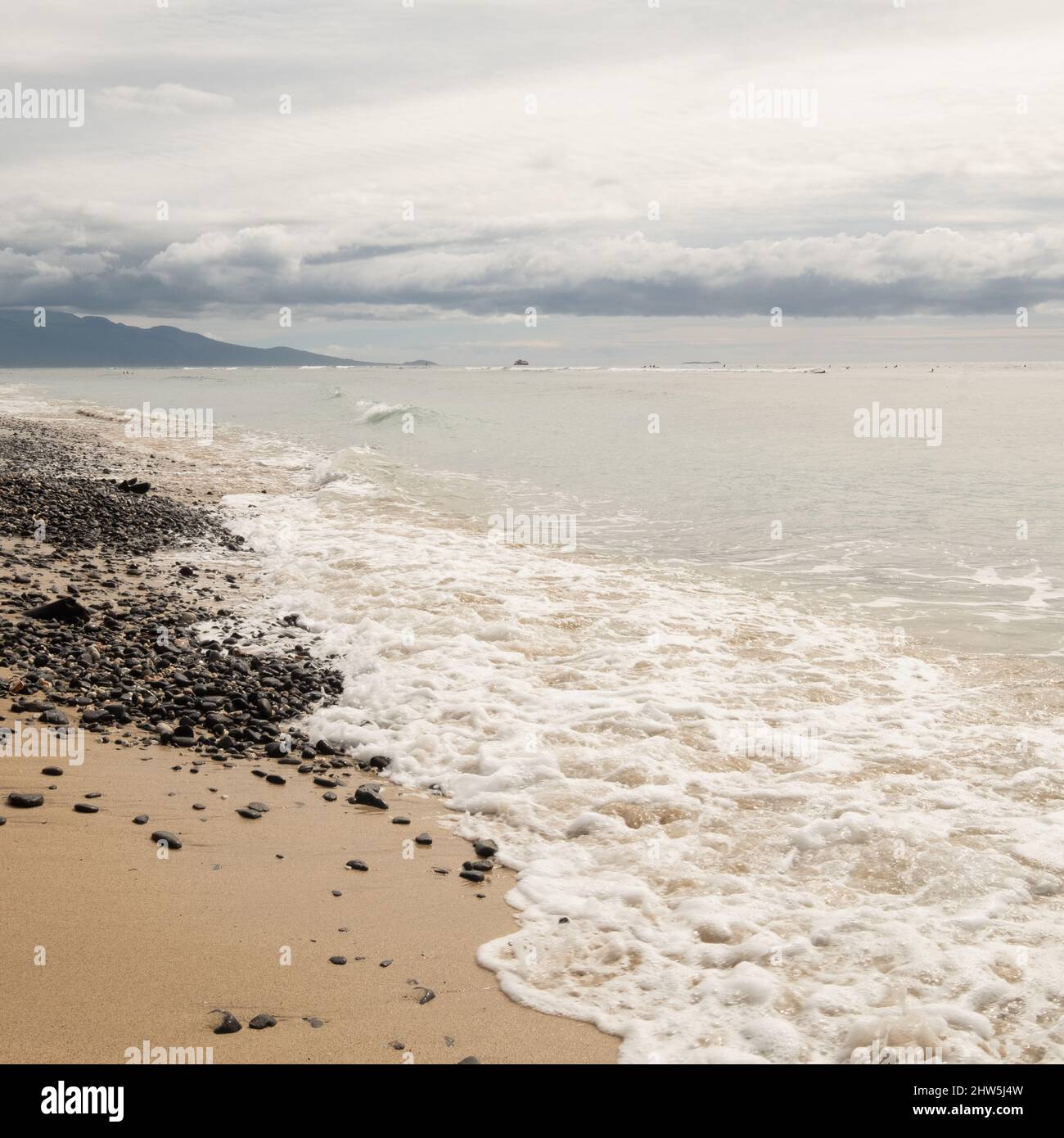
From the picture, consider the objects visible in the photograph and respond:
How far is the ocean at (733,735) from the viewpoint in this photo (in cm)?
571

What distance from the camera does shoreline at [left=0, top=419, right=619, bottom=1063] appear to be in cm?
494

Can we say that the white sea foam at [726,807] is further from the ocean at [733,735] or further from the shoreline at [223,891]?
the shoreline at [223,891]

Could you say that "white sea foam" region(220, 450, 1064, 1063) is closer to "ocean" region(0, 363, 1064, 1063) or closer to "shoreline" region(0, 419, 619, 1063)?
"ocean" region(0, 363, 1064, 1063)

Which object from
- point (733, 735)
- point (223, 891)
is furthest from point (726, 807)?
point (223, 891)

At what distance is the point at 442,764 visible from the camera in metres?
9.12

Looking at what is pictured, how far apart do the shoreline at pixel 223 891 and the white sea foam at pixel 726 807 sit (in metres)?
0.43

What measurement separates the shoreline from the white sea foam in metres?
0.43

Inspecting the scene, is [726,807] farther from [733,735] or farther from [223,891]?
[223,891]

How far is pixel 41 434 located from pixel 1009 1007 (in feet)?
132

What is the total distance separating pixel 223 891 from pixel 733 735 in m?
5.72

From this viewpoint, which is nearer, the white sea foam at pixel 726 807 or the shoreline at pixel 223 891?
the shoreline at pixel 223 891

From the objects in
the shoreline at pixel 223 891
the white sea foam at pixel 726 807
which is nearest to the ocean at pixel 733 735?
the white sea foam at pixel 726 807
